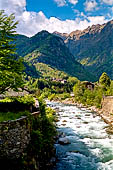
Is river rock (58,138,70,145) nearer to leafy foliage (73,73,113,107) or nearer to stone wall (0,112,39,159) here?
stone wall (0,112,39,159)

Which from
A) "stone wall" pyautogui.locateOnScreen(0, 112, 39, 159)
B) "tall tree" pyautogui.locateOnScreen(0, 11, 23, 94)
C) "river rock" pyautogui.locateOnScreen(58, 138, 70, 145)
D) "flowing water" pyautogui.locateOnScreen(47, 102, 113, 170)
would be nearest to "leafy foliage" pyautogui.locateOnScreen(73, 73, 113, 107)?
"flowing water" pyautogui.locateOnScreen(47, 102, 113, 170)

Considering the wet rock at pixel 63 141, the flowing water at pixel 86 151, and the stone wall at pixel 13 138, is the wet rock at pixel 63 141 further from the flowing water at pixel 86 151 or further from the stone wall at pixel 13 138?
the stone wall at pixel 13 138

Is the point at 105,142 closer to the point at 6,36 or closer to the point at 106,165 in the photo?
the point at 106,165

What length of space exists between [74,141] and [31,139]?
55.8 ft

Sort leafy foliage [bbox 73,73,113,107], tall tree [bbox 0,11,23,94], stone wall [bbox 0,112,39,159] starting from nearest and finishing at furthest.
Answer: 1. stone wall [bbox 0,112,39,159]
2. tall tree [bbox 0,11,23,94]
3. leafy foliage [bbox 73,73,113,107]

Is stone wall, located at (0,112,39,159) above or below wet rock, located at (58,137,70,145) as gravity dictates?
above

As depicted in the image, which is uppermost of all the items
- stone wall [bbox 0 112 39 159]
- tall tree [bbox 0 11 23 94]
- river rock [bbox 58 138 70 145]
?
tall tree [bbox 0 11 23 94]

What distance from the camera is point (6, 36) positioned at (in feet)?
69.3

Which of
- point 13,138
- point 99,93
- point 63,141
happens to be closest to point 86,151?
point 63,141

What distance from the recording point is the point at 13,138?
14.1 metres

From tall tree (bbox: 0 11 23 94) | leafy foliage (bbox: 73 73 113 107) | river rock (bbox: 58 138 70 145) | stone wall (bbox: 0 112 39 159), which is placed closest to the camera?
stone wall (bbox: 0 112 39 159)

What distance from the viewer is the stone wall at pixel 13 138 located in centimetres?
1364

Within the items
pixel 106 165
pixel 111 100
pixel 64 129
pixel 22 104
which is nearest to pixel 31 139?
pixel 22 104

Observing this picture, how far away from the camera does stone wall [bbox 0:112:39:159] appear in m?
13.6
